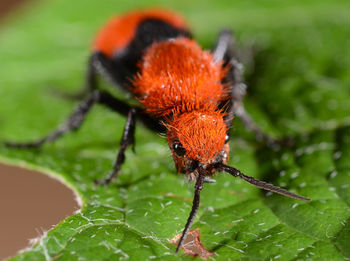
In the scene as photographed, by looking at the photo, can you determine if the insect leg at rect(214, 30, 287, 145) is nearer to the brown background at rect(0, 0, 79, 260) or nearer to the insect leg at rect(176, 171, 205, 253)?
the insect leg at rect(176, 171, 205, 253)

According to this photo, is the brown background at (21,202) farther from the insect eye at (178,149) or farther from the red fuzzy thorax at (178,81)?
the insect eye at (178,149)

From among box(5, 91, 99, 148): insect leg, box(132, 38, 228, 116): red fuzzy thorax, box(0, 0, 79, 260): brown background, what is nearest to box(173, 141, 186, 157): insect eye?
box(132, 38, 228, 116): red fuzzy thorax

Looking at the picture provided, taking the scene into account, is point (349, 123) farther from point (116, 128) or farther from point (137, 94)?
point (116, 128)

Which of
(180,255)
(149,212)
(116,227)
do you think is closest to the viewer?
(180,255)

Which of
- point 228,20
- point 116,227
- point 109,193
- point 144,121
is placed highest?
point 228,20

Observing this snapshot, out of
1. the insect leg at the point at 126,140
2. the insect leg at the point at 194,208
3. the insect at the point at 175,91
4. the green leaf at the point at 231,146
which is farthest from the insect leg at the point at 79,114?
the insect leg at the point at 194,208

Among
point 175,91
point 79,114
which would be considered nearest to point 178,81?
point 175,91

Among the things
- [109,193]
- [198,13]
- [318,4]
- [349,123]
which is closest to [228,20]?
[198,13]
